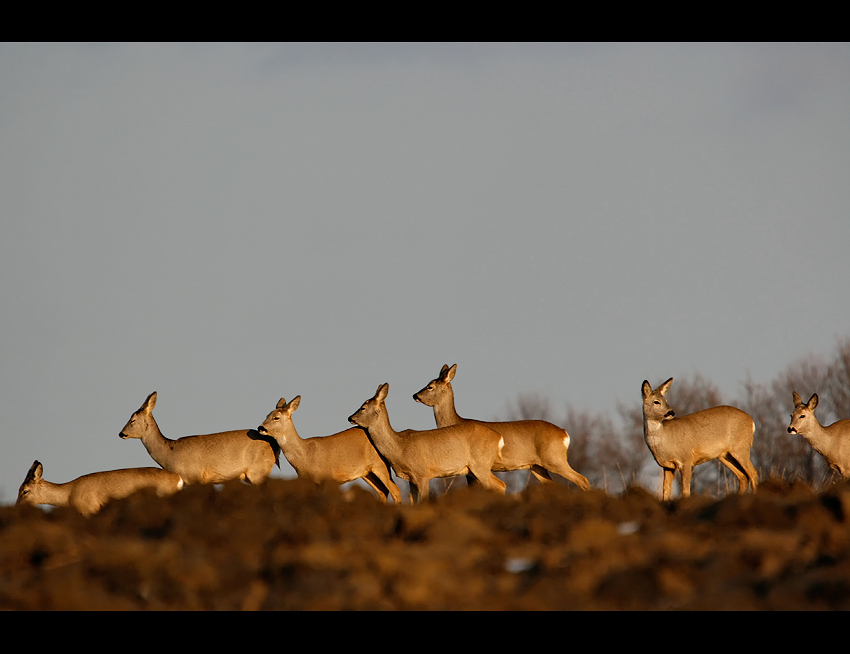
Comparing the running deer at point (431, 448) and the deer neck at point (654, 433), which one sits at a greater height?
the deer neck at point (654, 433)

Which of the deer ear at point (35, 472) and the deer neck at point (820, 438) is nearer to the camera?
the deer ear at point (35, 472)

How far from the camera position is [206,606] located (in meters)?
4.36

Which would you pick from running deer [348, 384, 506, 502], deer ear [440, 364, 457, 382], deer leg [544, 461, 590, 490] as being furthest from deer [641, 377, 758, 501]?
running deer [348, 384, 506, 502]

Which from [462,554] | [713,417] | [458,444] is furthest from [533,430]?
[462,554]

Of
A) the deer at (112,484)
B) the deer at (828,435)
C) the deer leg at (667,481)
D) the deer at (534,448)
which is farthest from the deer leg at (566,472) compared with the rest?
the deer at (112,484)

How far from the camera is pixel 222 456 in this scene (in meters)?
16.3

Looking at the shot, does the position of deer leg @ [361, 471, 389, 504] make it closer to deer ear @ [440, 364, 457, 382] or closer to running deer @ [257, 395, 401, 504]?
running deer @ [257, 395, 401, 504]

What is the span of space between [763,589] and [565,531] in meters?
1.23

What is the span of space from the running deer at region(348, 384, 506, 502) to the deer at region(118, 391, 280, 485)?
8.26 ft

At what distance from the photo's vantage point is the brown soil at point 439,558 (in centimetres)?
419

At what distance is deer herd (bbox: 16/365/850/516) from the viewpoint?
47.1ft

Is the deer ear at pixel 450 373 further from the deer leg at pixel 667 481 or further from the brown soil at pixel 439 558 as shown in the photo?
the brown soil at pixel 439 558

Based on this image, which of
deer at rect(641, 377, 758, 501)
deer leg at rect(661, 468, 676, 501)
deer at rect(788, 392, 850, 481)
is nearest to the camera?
deer leg at rect(661, 468, 676, 501)

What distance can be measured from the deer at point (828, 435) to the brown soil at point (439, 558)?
41.0 ft
